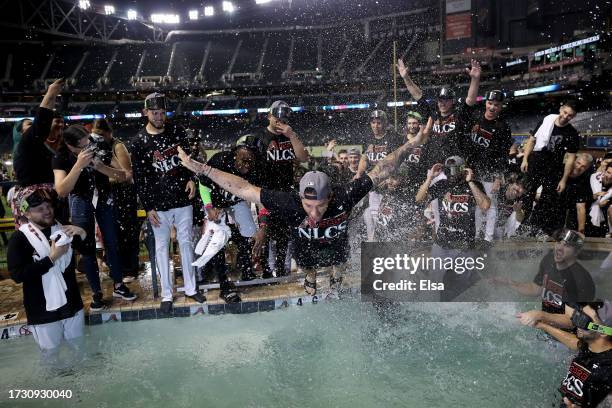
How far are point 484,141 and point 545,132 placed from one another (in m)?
1.21

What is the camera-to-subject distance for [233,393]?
3641mm

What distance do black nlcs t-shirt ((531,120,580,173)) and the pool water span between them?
8.19ft

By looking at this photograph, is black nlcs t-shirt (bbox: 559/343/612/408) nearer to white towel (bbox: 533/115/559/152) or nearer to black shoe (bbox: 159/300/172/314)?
white towel (bbox: 533/115/559/152)

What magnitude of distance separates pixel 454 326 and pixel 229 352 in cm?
263

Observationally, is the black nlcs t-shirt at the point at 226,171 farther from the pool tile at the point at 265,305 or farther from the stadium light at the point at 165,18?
the stadium light at the point at 165,18

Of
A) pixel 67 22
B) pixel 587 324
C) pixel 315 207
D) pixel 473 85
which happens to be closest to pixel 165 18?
pixel 67 22

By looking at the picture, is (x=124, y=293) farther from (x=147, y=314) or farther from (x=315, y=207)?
(x=315, y=207)

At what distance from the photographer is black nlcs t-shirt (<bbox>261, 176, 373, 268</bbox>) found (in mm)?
3898

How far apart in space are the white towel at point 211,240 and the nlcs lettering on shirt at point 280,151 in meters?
1.06

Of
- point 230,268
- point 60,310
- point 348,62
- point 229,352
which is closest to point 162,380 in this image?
point 229,352

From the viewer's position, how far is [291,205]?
3906mm

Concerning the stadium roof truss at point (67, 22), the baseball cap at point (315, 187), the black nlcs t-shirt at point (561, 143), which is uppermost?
Answer: the stadium roof truss at point (67, 22)

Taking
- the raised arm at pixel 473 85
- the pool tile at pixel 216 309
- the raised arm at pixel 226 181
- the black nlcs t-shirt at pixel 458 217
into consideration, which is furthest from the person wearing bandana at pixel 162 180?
the raised arm at pixel 473 85

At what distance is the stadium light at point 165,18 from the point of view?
1500 inches
